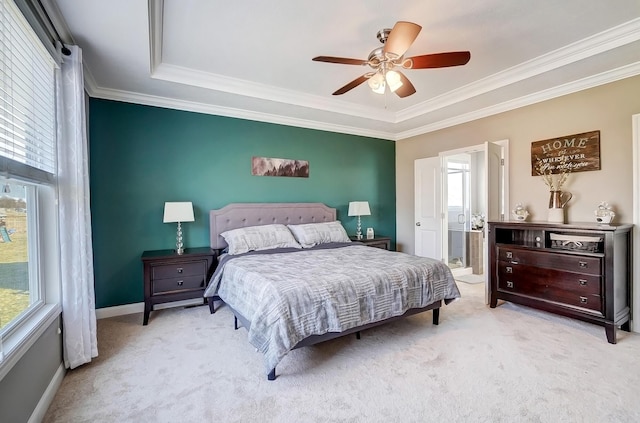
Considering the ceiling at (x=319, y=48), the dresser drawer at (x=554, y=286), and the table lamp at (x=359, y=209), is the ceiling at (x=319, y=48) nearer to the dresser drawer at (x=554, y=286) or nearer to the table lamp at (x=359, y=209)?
the table lamp at (x=359, y=209)

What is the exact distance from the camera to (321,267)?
2865 mm

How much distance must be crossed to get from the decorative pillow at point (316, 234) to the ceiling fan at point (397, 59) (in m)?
→ 2.06

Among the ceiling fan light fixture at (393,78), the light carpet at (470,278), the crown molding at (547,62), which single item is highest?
the crown molding at (547,62)

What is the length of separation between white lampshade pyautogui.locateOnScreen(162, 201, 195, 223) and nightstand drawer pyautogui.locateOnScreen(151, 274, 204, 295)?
683 mm

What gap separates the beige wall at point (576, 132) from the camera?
3084 millimetres

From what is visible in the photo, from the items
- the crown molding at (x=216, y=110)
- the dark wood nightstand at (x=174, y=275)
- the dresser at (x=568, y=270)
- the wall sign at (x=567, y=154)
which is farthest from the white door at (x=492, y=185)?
the dark wood nightstand at (x=174, y=275)

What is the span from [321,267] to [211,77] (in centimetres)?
243

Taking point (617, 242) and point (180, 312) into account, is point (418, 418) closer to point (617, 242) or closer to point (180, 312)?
point (617, 242)

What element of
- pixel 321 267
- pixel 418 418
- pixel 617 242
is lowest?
pixel 418 418

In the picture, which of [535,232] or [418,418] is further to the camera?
[535,232]

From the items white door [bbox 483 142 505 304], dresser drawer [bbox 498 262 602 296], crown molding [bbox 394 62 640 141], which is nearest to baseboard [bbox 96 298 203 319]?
white door [bbox 483 142 505 304]

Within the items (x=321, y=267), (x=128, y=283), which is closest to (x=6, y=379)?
(x=321, y=267)

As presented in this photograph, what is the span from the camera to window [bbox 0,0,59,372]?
1.62m

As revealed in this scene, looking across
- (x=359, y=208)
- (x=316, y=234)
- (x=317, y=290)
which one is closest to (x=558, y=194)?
(x=359, y=208)
